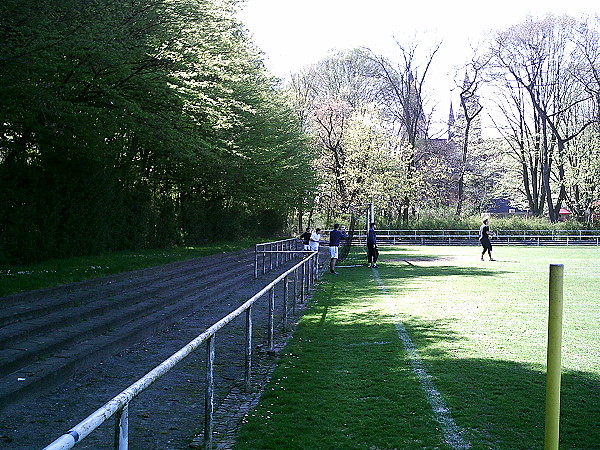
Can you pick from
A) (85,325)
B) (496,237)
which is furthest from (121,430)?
(496,237)

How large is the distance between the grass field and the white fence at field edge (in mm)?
35923

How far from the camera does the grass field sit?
5.21 meters

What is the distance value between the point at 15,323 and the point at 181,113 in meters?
7.59

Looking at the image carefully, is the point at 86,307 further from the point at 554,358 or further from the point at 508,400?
the point at 554,358

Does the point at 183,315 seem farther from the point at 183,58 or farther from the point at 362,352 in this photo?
the point at 183,58

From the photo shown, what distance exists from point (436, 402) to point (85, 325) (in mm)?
5548

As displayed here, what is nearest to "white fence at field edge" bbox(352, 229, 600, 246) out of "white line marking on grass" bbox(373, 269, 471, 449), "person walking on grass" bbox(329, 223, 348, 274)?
"person walking on grass" bbox(329, 223, 348, 274)

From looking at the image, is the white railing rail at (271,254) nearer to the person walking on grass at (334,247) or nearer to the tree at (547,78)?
the person walking on grass at (334,247)

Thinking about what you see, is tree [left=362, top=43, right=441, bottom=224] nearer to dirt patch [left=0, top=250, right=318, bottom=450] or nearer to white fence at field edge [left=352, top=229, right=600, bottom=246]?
white fence at field edge [left=352, top=229, right=600, bottom=246]

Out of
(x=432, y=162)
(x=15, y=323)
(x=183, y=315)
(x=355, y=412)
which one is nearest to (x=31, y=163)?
(x=183, y=315)

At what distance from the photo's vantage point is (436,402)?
6.12 m

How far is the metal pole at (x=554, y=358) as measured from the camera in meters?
3.00

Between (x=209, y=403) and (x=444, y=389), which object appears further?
(x=444, y=389)

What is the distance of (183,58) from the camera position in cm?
1442
